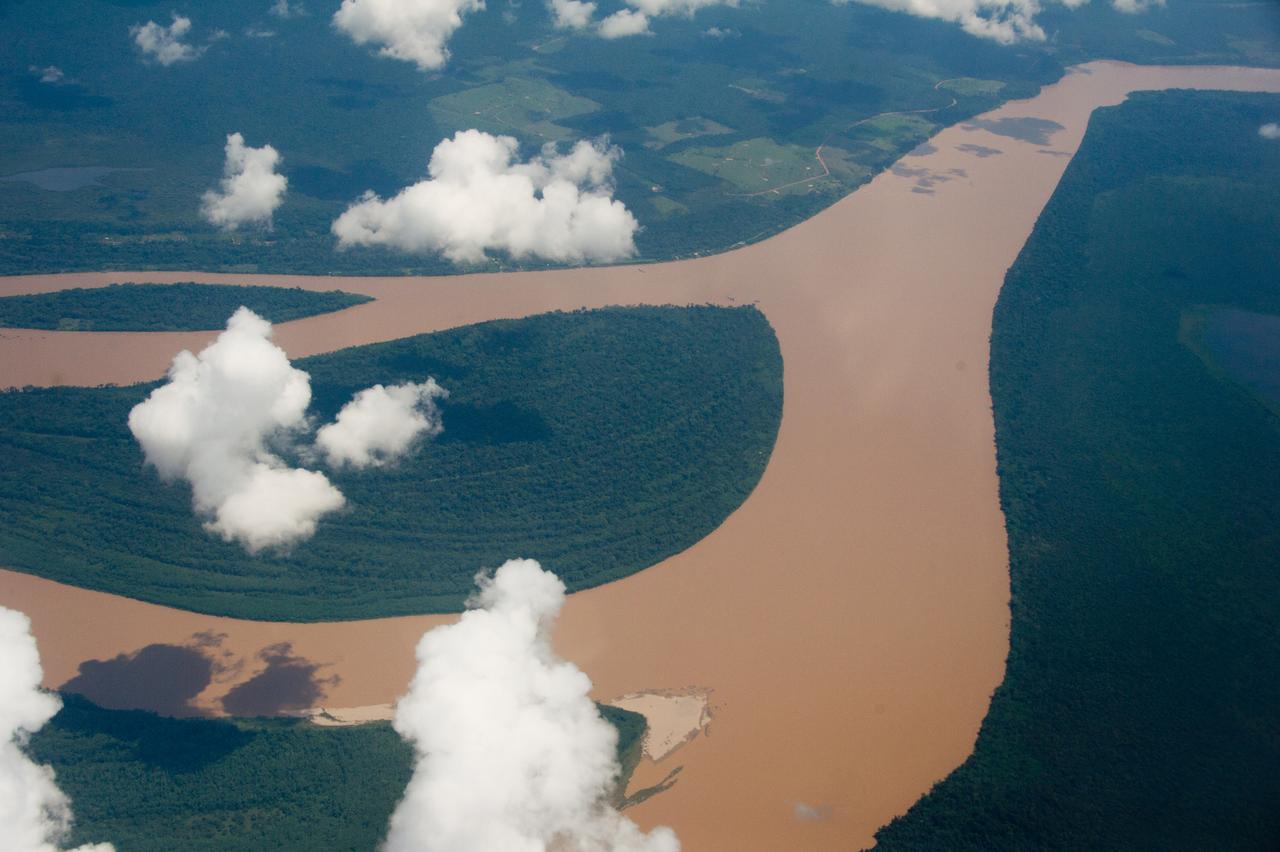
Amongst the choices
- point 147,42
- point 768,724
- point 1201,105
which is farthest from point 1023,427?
point 147,42

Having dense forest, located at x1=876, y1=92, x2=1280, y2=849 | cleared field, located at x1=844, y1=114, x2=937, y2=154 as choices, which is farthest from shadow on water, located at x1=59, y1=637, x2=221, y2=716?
cleared field, located at x1=844, y1=114, x2=937, y2=154

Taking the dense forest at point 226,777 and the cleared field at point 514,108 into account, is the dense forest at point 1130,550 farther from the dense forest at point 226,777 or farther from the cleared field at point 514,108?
the cleared field at point 514,108

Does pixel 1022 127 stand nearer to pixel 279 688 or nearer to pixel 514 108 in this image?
pixel 514 108

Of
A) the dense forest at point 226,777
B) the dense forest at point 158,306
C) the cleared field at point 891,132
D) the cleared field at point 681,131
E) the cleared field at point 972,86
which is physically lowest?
the dense forest at point 226,777

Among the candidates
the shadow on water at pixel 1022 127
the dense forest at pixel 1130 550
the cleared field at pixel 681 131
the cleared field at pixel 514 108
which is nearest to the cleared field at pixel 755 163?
the cleared field at pixel 681 131

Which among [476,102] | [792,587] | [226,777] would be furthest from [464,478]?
[476,102]
